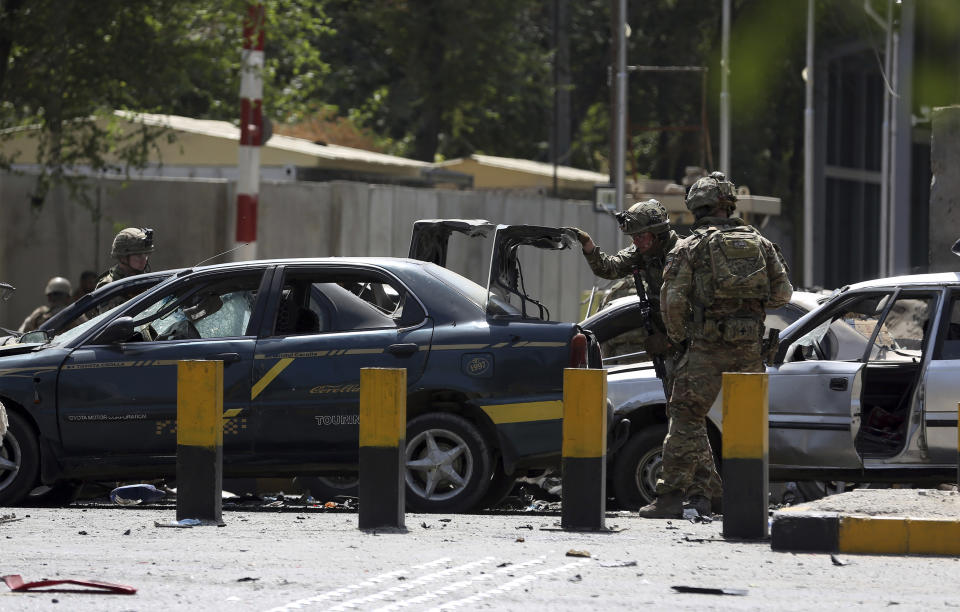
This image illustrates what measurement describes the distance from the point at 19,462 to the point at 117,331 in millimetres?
894

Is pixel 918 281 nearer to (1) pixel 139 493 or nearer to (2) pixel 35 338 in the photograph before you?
(1) pixel 139 493

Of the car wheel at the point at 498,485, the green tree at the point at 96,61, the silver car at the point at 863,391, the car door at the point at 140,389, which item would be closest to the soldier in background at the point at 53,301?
the green tree at the point at 96,61

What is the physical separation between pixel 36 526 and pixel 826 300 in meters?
4.52

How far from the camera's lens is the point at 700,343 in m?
9.52

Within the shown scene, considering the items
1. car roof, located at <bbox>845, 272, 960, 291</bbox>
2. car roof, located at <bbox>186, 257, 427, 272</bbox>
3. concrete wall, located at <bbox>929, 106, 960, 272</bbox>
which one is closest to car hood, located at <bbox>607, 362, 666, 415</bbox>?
car roof, located at <bbox>845, 272, 960, 291</bbox>

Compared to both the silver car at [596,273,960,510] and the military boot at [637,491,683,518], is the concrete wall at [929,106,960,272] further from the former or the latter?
the military boot at [637,491,683,518]

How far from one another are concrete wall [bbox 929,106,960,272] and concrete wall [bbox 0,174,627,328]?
680 centimetres

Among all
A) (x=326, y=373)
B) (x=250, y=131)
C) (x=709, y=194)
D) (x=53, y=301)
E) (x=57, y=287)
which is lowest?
(x=326, y=373)

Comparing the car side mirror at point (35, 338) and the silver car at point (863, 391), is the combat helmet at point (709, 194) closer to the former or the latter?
the silver car at point (863, 391)

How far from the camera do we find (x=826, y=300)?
1043 centimetres

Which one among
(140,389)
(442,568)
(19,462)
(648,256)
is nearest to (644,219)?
(648,256)

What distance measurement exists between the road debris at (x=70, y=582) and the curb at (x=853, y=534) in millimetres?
2823

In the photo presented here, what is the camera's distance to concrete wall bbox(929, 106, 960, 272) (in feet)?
48.6

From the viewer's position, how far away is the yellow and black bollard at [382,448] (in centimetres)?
A: 853
